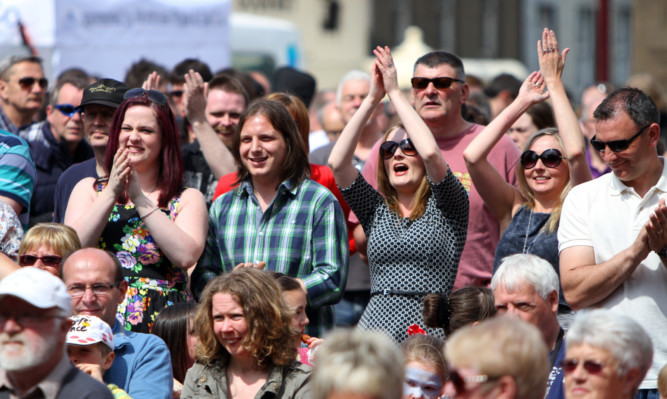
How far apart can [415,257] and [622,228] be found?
1166mm

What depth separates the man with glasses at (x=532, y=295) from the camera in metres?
4.89

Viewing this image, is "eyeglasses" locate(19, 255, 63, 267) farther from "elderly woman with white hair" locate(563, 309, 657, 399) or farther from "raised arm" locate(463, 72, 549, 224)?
"elderly woman with white hair" locate(563, 309, 657, 399)

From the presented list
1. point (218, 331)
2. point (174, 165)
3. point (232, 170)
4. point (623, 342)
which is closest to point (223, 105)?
point (232, 170)

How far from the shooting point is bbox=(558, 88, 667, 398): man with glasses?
479cm

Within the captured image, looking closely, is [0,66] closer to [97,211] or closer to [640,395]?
[97,211]

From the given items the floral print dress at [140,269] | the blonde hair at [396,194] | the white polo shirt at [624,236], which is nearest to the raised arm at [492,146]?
the blonde hair at [396,194]

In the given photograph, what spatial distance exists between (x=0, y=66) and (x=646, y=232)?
199 inches

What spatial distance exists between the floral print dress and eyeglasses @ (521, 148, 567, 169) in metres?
1.88

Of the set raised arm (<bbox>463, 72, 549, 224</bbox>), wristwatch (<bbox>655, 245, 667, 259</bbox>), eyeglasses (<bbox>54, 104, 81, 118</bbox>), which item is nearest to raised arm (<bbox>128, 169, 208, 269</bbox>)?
raised arm (<bbox>463, 72, 549, 224</bbox>)

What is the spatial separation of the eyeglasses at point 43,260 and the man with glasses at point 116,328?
0.43 metres

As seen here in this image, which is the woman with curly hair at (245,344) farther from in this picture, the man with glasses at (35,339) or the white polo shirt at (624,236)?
the white polo shirt at (624,236)

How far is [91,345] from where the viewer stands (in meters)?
4.63

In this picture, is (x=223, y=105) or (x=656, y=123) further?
(x=223, y=105)

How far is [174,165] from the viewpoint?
586cm
